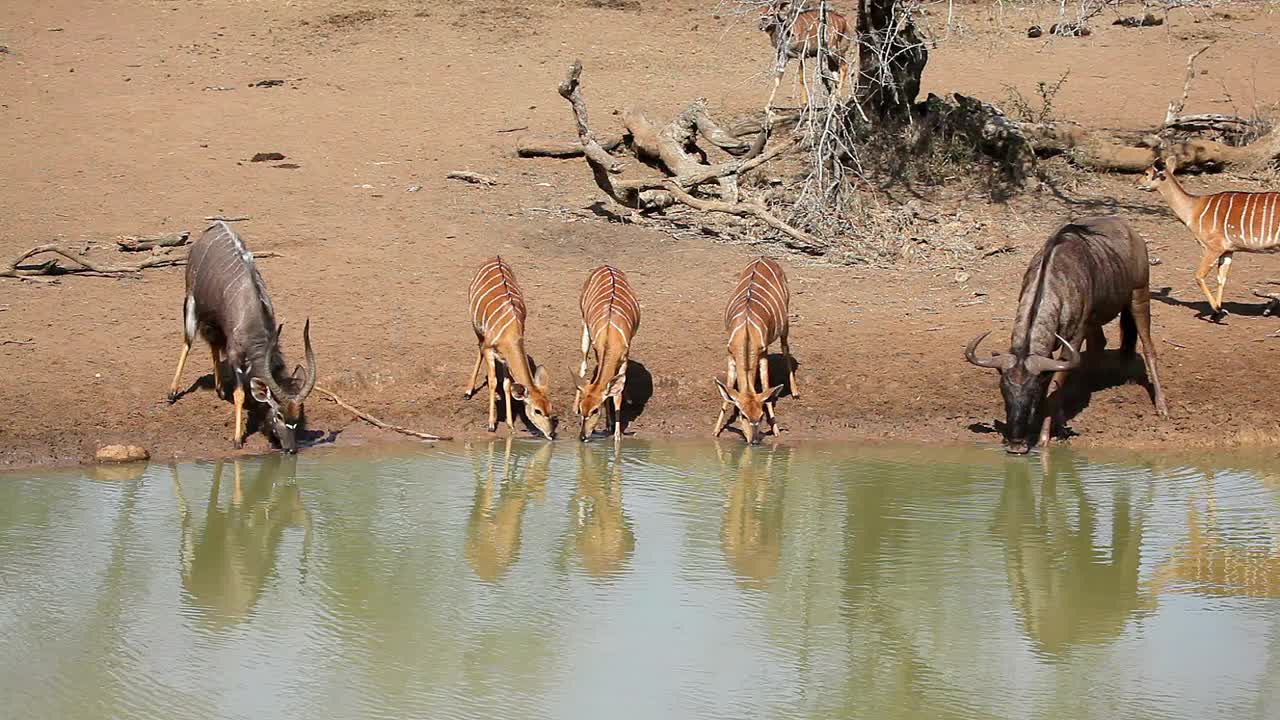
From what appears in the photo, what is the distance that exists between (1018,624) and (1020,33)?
1696cm

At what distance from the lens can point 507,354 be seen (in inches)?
455

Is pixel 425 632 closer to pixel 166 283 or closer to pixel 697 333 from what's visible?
pixel 697 333

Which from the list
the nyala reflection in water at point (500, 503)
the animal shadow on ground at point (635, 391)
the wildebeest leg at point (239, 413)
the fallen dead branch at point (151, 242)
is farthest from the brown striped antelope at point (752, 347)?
the fallen dead branch at point (151, 242)

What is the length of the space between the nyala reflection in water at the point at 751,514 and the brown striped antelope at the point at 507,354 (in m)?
1.41

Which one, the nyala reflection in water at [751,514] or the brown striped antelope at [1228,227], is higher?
the brown striped antelope at [1228,227]

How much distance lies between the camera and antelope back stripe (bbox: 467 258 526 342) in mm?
11602

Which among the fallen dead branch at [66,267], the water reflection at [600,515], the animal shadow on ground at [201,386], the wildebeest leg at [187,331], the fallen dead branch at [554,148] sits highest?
the fallen dead branch at [554,148]

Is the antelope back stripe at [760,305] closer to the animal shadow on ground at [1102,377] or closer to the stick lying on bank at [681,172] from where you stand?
the animal shadow on ground at [1102,377]

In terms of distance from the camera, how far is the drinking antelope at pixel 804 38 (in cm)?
1477

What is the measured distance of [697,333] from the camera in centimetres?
1288

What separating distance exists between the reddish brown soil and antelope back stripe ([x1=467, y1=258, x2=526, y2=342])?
62 centimetres

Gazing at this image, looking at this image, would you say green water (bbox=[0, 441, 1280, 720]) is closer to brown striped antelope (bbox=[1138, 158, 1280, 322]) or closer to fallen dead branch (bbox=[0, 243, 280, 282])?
brown striped antelope (bbox=[1138, 158, 1280, 322])

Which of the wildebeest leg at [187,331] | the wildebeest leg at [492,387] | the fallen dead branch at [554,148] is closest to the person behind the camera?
the wildebeest leg at [187,331]

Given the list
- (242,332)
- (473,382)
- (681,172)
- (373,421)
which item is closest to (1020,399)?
(473,382)
